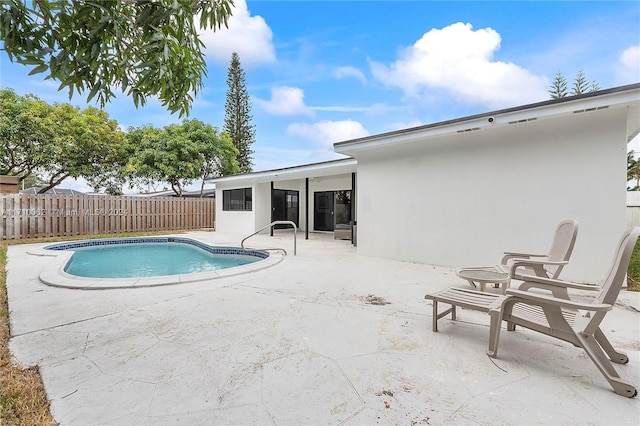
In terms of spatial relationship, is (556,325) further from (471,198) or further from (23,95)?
(23,95)

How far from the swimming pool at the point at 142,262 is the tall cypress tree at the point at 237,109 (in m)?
16.3

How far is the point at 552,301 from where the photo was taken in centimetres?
207

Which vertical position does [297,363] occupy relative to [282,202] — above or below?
below

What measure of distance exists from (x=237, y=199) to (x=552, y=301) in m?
13.3

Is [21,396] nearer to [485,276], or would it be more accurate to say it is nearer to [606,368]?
[606,368]

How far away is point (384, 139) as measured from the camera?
6.54 meters

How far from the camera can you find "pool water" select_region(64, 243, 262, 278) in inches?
284

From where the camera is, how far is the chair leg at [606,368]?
1869 millimetres

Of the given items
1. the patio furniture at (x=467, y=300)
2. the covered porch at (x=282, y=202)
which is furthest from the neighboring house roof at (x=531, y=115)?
the covered porch at (x=282, y=202)

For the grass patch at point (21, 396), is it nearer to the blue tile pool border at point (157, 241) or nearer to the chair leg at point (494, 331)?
the chair leg at point (494, 331)

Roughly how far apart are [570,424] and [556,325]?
717 millimetres

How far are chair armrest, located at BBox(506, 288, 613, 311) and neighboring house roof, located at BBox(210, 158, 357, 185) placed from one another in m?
7.10

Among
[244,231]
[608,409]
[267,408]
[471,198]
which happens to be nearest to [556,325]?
[608,409]

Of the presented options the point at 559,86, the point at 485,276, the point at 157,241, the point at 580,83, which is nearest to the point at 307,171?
the point at 157,241
